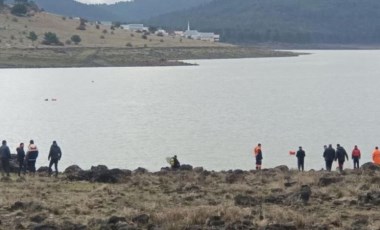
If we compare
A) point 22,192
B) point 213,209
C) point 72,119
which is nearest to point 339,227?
point 213,209

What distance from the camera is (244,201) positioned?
20.9 meters

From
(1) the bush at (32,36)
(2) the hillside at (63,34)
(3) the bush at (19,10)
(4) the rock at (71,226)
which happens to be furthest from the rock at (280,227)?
(3) the bush at (19,10)

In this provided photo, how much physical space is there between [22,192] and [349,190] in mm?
9509

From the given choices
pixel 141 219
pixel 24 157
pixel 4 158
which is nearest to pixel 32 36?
pixel 24 157

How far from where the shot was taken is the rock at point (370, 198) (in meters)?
20.7

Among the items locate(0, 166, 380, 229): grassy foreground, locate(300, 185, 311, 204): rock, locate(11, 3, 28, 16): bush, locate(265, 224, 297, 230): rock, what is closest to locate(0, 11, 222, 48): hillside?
locate(11, 3, 28, 16): bush

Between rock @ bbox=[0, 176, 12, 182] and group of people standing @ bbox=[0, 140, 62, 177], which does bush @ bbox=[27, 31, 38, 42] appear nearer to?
group of people standing @ bbox=[0, 140, 62, 177]

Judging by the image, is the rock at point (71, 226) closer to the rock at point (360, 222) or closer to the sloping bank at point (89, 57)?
the rock at point (360, 222)

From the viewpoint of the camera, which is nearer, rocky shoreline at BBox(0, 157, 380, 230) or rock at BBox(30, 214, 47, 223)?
rocky shoreline at BBox(0, 157, 380, 230)

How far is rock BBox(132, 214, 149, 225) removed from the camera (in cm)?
1819

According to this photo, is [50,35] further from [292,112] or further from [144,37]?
[292,112]

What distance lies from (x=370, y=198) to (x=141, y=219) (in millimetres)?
6453

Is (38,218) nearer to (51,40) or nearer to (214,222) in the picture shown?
(214,222)

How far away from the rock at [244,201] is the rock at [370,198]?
2793mm
